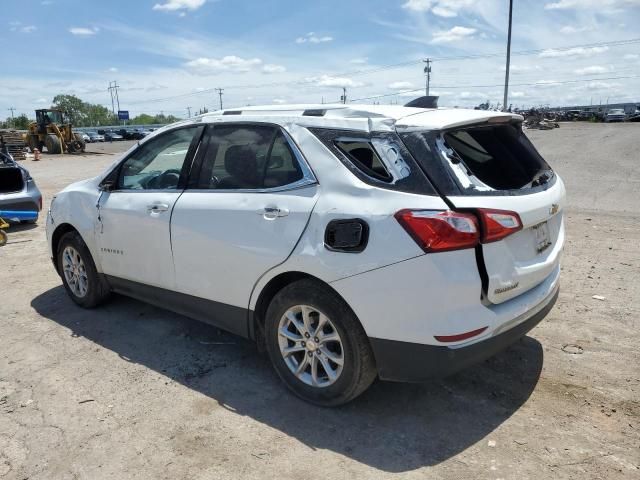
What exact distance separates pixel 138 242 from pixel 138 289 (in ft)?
1.39

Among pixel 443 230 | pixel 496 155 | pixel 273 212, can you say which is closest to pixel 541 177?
pixel 496 155

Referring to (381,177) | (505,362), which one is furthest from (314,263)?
(505,362)

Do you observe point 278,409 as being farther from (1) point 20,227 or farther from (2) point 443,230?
(1) point 20,227

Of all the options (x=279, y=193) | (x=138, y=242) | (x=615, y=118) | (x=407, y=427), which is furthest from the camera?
(x=615, y=118)

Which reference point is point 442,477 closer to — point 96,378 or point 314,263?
point 314,263

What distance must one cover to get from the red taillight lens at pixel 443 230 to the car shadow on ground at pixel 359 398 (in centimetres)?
108

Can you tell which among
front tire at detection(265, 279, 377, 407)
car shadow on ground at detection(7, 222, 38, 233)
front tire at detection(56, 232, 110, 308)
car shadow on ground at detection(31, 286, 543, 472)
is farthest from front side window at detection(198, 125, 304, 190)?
car shadow on ground at detection(7, 222, 38, 233)

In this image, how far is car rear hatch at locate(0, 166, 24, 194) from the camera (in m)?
8.76

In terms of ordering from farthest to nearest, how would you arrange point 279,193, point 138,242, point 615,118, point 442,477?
1. point 615,118
2. point 138,242
3. point 279,193
4. point 442,477

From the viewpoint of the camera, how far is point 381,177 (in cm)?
288

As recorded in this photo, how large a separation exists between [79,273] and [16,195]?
4.55 m

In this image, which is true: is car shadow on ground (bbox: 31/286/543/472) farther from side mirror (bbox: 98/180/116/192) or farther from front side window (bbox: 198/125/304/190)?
front side window (bbox: 198/125/304/190)

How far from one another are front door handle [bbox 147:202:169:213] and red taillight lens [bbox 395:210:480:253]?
197cm

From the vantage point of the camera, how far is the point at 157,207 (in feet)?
12.8
